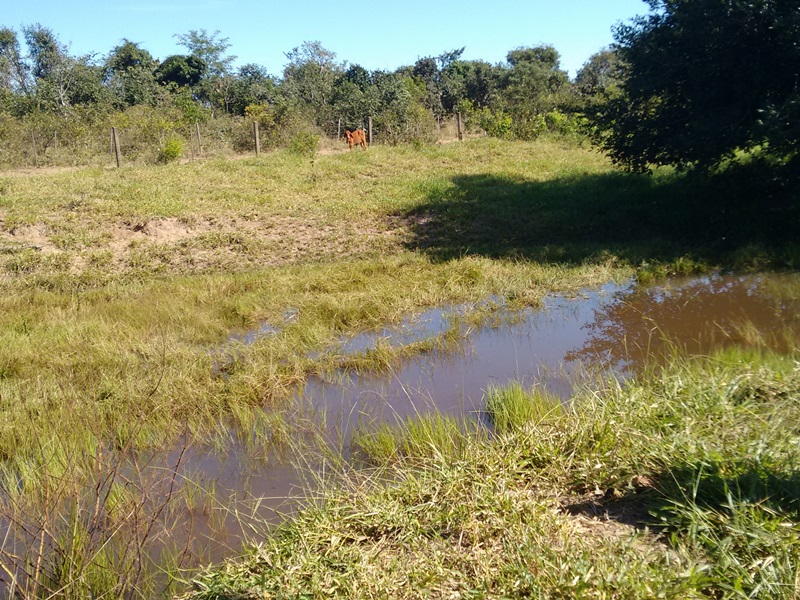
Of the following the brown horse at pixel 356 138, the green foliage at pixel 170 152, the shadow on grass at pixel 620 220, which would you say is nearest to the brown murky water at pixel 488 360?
the shadow on grass at pixel 620 220

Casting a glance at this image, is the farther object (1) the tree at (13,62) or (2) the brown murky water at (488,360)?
(1) the tree at (13,62)

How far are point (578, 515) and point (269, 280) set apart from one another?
6.57 meters

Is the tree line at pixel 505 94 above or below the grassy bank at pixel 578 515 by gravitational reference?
above

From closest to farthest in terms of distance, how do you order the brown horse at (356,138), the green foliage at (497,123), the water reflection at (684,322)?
the water reflection at (684,322) < the brown horse at (356,138) < the green foliage at (497,123)

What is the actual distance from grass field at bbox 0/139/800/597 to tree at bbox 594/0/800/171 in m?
1.36

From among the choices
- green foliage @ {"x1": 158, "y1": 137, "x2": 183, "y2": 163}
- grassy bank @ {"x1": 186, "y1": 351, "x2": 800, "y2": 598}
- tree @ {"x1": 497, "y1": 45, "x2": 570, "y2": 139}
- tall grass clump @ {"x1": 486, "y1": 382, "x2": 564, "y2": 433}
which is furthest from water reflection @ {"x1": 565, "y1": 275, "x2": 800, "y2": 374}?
green foliage @ {"x1": 158, "y1": 137, "x2": 183, "y2": 163}

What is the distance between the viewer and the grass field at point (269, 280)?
3.34m

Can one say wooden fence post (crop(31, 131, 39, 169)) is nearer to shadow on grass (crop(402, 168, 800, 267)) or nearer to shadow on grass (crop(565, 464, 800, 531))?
shadow on grass (crop(402, 168, 800, 267))

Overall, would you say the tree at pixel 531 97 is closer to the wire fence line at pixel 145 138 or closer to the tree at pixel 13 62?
the wire fence line at pixel 145 138

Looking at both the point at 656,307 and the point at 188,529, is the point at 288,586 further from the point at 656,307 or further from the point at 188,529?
the point at 656,307

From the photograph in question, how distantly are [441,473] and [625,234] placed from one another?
8598 millimetres

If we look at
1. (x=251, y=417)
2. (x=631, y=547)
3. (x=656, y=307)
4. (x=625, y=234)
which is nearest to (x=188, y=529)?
(x=251, y=417)

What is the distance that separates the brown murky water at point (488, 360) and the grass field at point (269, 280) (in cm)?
33

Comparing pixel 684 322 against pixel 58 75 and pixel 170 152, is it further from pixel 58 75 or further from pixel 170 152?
pixel 58 75
